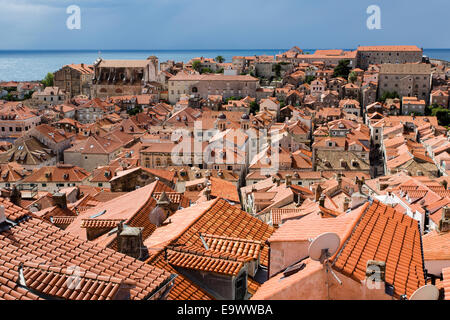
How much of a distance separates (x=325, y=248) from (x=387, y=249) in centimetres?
255

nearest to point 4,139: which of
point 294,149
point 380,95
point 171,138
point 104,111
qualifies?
point 104,111

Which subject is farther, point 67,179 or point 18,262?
point 67,179

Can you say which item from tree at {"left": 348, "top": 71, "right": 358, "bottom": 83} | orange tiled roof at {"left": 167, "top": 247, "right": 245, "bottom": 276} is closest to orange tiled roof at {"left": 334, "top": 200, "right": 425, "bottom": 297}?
orange tiled roof at {"left": 167, "top": 247, "right": 245, "bottom": 276}

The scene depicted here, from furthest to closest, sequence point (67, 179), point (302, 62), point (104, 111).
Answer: point (302, 62) < point (104, 111) < point (67, 179)

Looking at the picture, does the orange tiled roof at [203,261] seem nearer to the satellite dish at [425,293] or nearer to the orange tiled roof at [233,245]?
the orange tiled roof at [233,245]

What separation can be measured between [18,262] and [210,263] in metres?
3.29

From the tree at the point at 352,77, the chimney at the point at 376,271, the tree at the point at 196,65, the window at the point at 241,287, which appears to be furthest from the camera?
the tree at the point at 196,65

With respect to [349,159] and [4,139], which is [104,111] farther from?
[349,159]

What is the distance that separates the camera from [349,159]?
4319cm

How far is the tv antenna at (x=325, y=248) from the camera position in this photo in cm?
675

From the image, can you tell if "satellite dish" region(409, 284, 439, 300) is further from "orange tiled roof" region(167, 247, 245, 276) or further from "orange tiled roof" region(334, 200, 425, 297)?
"orange tiled roof" region(167, 247, 245, 276)

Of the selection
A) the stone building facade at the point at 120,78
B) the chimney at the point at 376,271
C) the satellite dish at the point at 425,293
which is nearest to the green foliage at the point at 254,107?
the stone building facade at the point at 120,78

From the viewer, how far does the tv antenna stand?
6750mm
